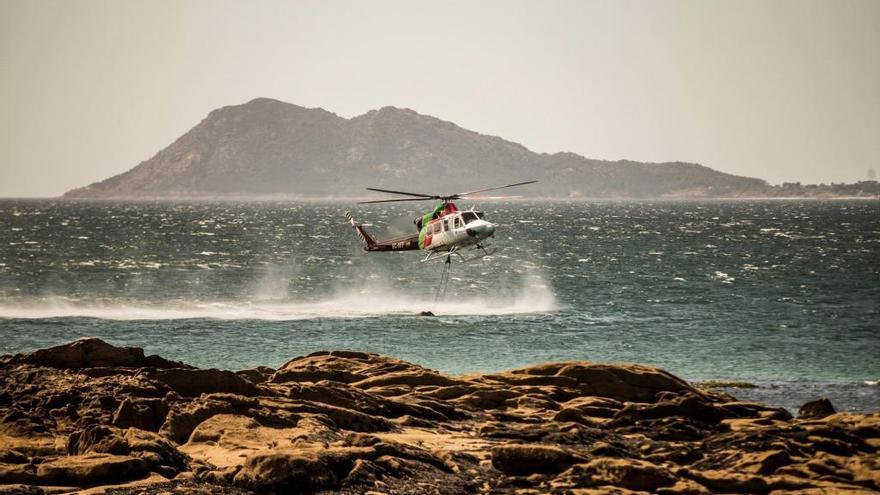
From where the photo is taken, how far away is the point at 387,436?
70.7 feet

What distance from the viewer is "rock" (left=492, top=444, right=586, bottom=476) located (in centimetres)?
1934

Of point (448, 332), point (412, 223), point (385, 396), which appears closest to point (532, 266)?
point (448, 332)

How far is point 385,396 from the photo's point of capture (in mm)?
25922

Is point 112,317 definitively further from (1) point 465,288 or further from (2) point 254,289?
(1) point 465,288

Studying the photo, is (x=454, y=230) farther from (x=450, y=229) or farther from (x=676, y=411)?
(x=676, y=411)

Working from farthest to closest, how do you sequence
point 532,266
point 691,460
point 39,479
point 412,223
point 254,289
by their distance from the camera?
point 532,266 → point 254,289 → point 412,223 → point 691,460 → point 39,479

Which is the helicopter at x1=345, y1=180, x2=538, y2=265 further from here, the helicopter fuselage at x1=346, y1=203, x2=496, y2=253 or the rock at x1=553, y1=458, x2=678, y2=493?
the rock at x1=553, y1=458, x2=678, y2=493

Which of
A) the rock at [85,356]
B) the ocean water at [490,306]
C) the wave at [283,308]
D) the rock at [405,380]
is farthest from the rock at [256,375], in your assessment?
the wave at [283,308]

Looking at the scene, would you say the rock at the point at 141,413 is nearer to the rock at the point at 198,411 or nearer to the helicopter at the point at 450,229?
the rock at the point at 198,411

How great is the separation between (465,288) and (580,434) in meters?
56.0

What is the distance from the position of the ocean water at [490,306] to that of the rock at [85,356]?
63.1 ft

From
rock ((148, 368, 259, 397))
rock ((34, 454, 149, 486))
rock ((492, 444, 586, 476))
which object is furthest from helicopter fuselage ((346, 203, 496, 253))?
rock ((34, 454, 149, 486))

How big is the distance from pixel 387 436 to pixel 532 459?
357cm

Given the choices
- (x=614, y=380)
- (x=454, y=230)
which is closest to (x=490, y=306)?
(x=454, y=230)
